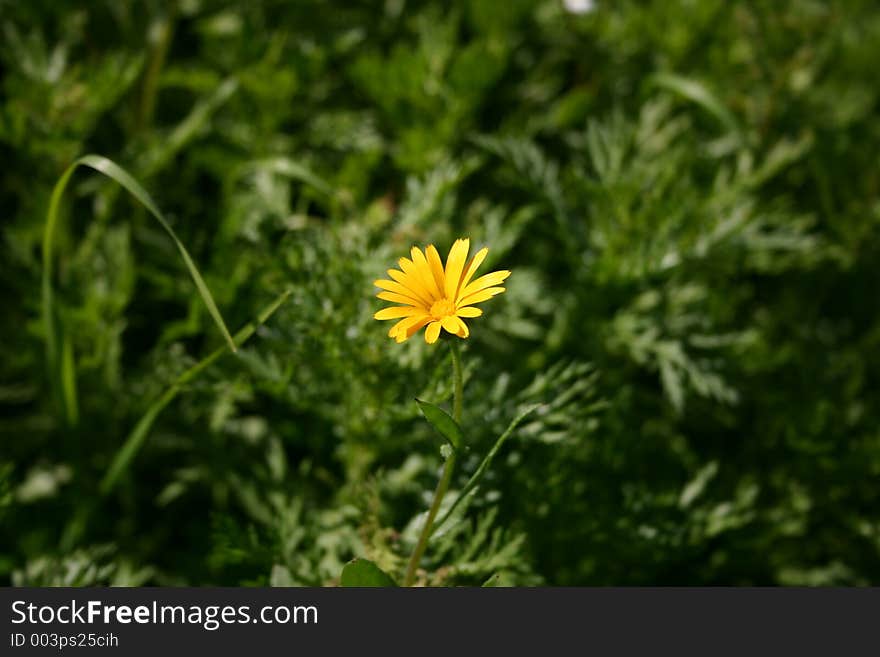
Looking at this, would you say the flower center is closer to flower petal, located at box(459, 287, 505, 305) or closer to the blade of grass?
flower petal, located at box(459, 287, 505, 305)

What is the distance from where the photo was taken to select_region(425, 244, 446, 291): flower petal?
1366 mm

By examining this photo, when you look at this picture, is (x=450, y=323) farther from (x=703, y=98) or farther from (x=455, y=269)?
(x=703, y=98)

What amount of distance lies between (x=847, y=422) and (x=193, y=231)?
2025mm

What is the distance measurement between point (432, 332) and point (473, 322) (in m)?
1.15

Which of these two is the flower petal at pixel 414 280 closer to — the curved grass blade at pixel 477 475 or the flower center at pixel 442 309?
the flower center at pixel 442 309

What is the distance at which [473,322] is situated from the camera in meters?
2.41

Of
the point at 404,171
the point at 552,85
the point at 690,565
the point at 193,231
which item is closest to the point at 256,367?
the point at 193,231

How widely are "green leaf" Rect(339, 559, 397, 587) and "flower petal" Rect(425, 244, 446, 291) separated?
505mm

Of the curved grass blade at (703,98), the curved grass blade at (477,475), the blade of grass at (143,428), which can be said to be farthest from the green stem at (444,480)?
the curved grass blade at (703,98)

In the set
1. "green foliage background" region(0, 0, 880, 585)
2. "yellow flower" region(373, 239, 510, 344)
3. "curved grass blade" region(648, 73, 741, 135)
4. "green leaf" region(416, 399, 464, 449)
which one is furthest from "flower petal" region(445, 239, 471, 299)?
"curved grass blade" region(648, 73, 741, 135)

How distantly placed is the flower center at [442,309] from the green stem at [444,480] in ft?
0.15

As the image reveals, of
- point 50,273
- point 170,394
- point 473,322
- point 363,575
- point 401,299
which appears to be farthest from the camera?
point 473,322

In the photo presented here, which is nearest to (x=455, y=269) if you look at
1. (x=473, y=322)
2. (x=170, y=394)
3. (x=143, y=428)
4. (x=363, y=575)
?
(x=363, y=575)

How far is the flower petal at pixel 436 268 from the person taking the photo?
1.37m
